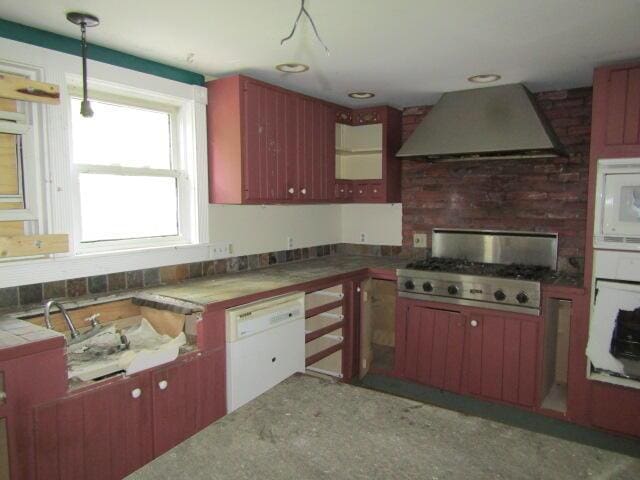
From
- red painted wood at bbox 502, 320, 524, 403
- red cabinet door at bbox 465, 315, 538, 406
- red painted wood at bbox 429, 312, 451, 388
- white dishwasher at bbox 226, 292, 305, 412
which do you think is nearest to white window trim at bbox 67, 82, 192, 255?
white dishwasher at bbox 226, 292, 305, 412

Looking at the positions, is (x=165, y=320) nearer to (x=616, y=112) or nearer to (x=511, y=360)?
(x=511, y=360)

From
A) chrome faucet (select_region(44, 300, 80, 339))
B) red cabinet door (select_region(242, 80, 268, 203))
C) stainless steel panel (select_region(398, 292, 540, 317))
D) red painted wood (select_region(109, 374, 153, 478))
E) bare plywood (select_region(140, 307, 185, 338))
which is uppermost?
red cabinet door (select_region(242, 80, 268, 203))

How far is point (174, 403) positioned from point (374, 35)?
2035mm

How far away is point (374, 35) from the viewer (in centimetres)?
224

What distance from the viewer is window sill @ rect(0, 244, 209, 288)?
7.08 ft

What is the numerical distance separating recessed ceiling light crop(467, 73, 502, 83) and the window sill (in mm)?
2116

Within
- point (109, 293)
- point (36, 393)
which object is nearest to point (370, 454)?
point (36, 393)

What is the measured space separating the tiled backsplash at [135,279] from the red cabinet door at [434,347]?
3.80 ft

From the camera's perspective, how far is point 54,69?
88.3 inches

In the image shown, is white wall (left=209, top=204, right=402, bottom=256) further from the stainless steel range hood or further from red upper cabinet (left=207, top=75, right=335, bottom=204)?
the stainless steel range hood

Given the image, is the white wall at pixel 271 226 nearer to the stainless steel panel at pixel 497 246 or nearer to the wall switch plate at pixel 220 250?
the wall switch plate at pixel 220 250

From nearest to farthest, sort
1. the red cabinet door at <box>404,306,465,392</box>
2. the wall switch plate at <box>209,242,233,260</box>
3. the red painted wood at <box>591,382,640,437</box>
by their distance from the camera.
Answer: the red painted wood at <box>591,382,640,437</box> → the wall switch plate at <box>209,242,233,260</box> → the red cabinet door at <box>404,306,465,392</box>

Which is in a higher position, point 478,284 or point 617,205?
point 617,205

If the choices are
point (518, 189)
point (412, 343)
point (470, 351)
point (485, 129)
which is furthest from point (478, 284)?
point (485, 129)
